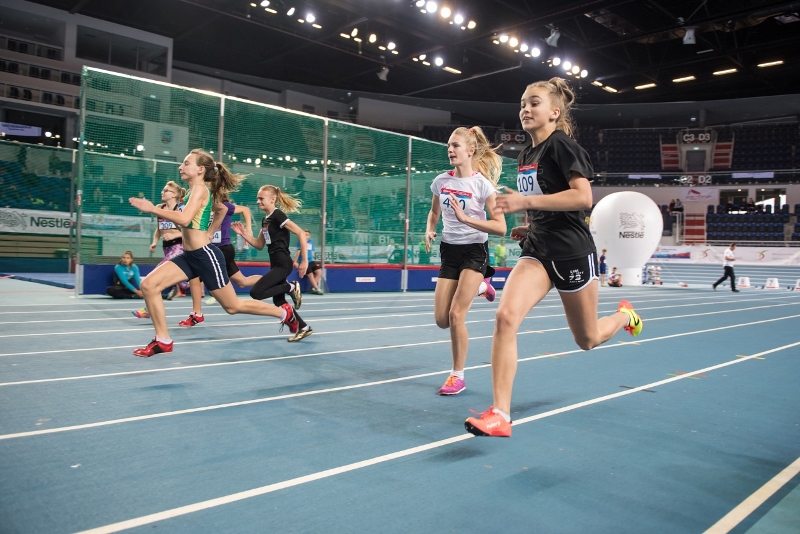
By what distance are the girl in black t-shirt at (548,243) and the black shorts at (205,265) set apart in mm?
3130

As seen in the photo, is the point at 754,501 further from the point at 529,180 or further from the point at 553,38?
the point at 553,38

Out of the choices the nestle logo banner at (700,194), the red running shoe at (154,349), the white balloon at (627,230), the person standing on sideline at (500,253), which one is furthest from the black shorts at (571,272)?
the nestle logo banner at (700,194)

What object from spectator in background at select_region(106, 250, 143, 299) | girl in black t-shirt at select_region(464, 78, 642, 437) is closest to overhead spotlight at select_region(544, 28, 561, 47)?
spectator in background at select_region(106, 250, 143, 299)

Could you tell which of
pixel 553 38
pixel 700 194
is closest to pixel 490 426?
pixel 553 38

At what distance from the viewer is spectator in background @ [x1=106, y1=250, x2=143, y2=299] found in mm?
10641

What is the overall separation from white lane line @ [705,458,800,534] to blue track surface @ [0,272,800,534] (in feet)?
0.07

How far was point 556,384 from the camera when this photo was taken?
4.91 m

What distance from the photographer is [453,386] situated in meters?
4.44

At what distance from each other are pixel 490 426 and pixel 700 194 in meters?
41.1

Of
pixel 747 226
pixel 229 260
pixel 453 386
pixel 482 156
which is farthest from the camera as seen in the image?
pixel 747 226

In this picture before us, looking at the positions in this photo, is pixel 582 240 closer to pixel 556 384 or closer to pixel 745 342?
pixel 556 384

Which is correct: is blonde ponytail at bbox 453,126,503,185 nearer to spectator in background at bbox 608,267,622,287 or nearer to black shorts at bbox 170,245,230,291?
black shorts at bbox 170,245,230,291

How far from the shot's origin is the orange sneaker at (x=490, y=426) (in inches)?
119

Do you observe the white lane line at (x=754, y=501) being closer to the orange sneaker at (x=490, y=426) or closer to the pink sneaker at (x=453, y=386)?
the orange sneaker at (x=490, y=426)
